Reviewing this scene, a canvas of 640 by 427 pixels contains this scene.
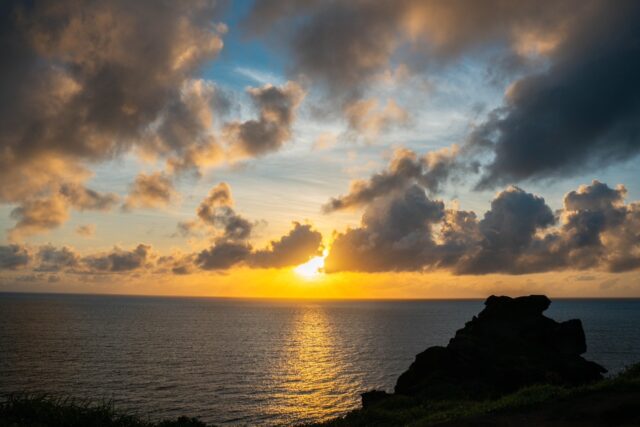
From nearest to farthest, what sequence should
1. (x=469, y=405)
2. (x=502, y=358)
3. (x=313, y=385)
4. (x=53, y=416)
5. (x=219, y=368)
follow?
(x=53, y=416), (x=469, y=405), (x=502, y=358), (x=313, y=385), (x=219, y=368)

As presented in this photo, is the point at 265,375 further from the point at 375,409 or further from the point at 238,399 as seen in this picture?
the point at 375,409

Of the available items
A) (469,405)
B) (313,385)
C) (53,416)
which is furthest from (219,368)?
(53,416)

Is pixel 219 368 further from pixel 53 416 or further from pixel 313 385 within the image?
pixel 53 416

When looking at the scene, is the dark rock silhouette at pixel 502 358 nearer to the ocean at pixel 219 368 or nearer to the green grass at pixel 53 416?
the ocean at pixel 219 368

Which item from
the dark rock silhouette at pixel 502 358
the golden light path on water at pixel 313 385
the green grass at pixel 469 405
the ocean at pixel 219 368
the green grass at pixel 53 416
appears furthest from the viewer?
the ocean at pixel 219 368

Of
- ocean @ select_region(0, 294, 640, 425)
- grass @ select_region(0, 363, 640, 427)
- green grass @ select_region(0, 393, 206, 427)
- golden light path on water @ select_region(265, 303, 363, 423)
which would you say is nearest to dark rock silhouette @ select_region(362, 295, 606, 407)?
golden light path on water @ select_region(265, 303, 363, 423)

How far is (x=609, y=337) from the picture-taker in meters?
132

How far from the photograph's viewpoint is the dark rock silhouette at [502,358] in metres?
46.9

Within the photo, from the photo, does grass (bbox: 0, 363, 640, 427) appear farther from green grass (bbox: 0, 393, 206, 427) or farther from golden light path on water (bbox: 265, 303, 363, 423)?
golden light path on water (bbox: 265, 303, 363, 423)

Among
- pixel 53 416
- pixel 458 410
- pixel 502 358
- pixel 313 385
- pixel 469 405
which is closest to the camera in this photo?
pixel 53 416

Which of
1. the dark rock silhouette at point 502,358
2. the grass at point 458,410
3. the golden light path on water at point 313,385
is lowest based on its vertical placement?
the golden light path on water at point 313,385

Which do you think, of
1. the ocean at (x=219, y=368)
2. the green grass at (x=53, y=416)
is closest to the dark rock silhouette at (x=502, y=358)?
the ocean at (x=219, y=368)

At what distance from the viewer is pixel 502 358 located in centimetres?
5588

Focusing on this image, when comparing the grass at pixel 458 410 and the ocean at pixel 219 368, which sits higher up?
the grass at pixel 458 410
